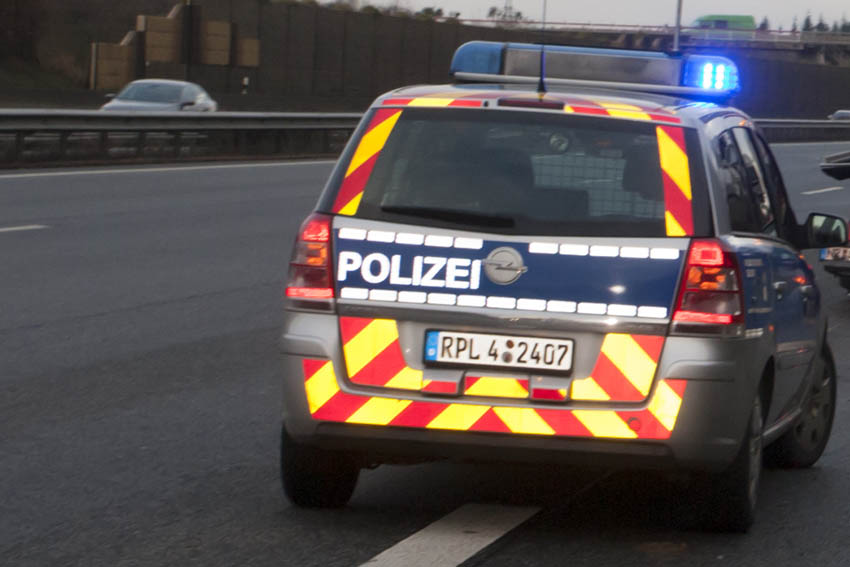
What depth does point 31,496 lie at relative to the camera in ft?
20.0

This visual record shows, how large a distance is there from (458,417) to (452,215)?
0.65 m

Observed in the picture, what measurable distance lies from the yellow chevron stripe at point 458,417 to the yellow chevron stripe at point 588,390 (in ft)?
0.91

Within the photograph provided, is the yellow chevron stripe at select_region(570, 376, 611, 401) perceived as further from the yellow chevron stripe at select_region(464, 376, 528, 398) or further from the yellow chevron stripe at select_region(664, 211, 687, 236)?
the yellow chevron stripe at select_region(664, 211, 687, 236)

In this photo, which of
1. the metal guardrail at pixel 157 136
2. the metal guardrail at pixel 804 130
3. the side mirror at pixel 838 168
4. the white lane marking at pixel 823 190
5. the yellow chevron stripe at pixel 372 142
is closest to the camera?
the yellow chevron stripe at pixel 372 142

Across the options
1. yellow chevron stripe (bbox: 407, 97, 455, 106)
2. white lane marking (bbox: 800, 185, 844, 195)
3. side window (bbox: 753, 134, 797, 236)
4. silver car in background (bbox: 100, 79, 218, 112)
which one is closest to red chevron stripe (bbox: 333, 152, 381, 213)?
yellow chevron stripe (bbox: 407, 97, 455, 106)

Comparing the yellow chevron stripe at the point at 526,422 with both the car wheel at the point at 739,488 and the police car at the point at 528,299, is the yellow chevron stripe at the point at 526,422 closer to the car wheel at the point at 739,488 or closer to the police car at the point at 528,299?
the police car at the point at 528,299

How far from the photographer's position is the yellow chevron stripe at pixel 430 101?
5812mm

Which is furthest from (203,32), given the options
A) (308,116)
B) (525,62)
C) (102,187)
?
(525,62)

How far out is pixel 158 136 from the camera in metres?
28.5

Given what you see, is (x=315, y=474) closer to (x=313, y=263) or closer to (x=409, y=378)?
(x=409, y=378)

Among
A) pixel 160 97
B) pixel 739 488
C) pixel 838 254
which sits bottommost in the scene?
pixel 160 97

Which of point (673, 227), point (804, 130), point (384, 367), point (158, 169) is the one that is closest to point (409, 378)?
point (384, 367)

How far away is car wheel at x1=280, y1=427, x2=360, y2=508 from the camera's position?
5.82 meters

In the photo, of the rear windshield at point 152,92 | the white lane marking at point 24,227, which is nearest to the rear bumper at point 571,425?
the white lane marking at point 24,227
